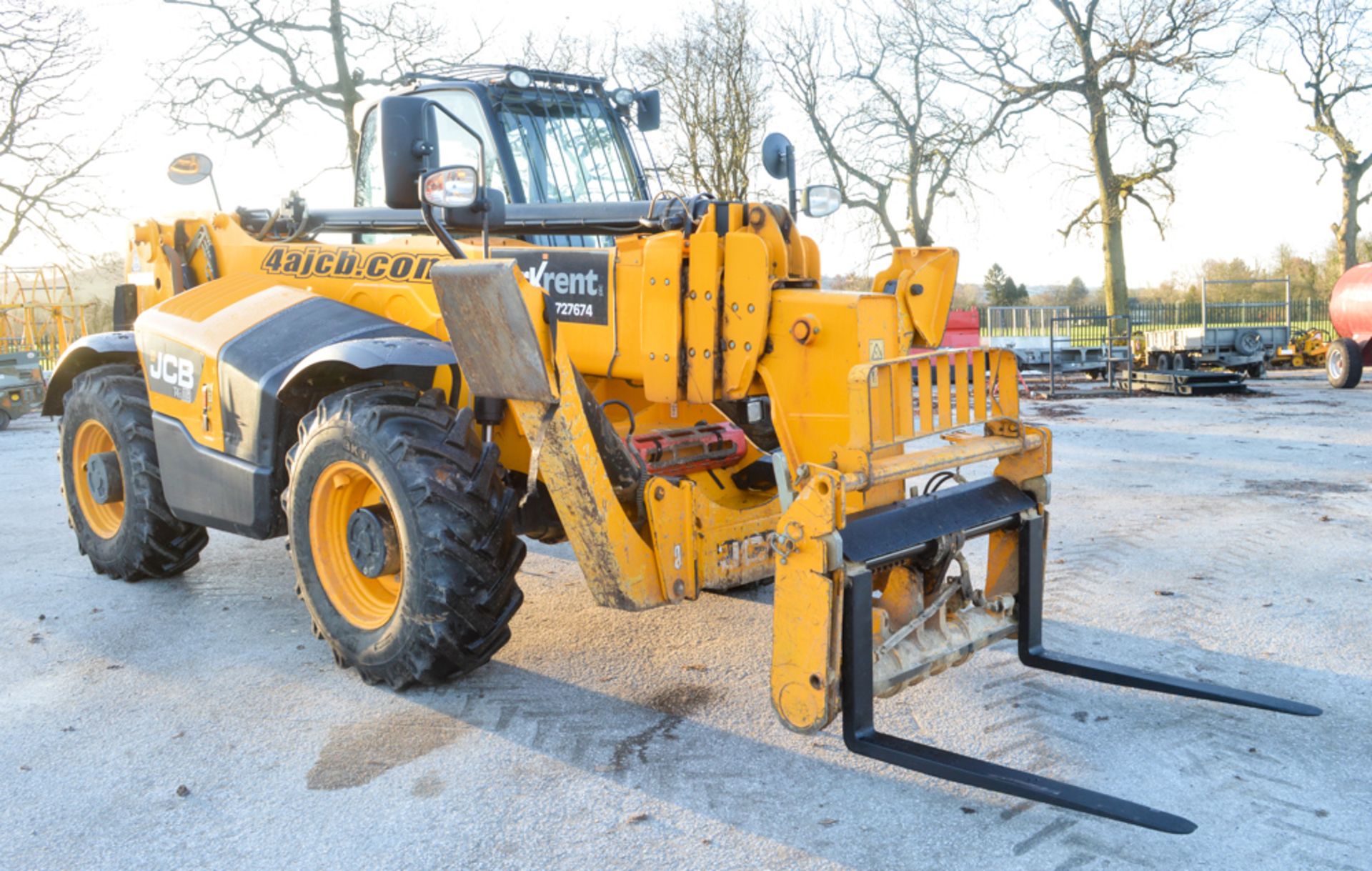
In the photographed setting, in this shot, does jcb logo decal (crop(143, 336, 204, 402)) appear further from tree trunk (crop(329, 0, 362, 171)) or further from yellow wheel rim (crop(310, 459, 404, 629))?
tree trunk (crop(329, 0, 362, 171))

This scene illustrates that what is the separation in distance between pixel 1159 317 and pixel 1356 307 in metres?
9.94

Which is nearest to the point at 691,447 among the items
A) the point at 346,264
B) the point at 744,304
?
the point at 744,304

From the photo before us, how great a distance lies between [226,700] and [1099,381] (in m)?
19.6

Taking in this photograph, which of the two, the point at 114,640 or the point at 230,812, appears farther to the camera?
the point at 114,640

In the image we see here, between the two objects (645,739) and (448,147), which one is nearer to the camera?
(645,739)

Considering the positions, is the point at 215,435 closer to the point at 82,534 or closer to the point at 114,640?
the point at 114,640

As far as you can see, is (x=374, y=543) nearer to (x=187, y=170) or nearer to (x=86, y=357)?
(x=187, y=170)

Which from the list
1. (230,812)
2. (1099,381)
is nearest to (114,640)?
(230,812)

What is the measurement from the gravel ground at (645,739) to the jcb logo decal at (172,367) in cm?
113

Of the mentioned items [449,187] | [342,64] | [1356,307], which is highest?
[342,64]

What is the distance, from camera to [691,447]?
4.59 m

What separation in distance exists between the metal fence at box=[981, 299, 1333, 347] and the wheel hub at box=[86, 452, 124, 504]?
19.3 m

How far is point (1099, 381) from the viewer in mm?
20969

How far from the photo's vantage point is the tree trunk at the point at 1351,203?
26.9 m
